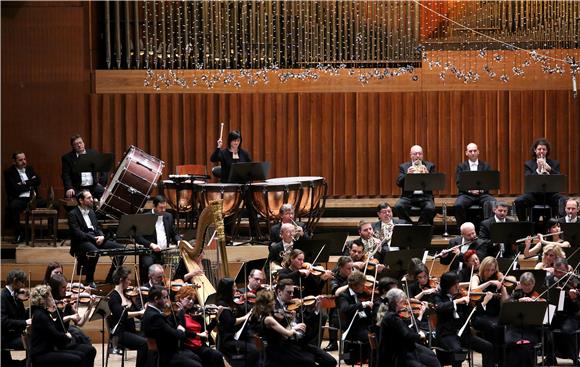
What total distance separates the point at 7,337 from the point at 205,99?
5.18 metres

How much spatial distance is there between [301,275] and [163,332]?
5.13 feet

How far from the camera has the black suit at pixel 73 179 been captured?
12906 millimetres

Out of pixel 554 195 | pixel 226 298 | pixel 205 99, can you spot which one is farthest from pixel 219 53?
pixel 226 298

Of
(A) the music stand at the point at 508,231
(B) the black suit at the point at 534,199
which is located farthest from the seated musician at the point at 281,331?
(B) the black suit at the point at 534,199

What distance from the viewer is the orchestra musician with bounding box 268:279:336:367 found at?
962 centimetres

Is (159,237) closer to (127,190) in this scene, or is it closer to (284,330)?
(127,190)

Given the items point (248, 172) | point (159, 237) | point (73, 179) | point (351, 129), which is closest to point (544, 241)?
point (248, 172)

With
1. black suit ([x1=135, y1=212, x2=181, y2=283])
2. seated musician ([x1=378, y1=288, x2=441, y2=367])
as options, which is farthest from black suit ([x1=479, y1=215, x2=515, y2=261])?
black suit ([x1=135, y1=212, x2=181, y2=283])

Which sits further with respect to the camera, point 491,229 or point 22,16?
point 22,16

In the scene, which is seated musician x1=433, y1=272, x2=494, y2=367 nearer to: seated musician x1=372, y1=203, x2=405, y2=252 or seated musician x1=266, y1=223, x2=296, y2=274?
seated musician x1=266, y1=223, x2=296, y2=274

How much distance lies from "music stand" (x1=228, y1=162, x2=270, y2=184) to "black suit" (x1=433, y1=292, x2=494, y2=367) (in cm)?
257

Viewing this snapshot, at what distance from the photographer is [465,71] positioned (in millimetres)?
14375

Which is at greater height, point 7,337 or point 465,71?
point 465,71

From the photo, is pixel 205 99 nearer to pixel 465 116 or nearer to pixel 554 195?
pixel 465 116
